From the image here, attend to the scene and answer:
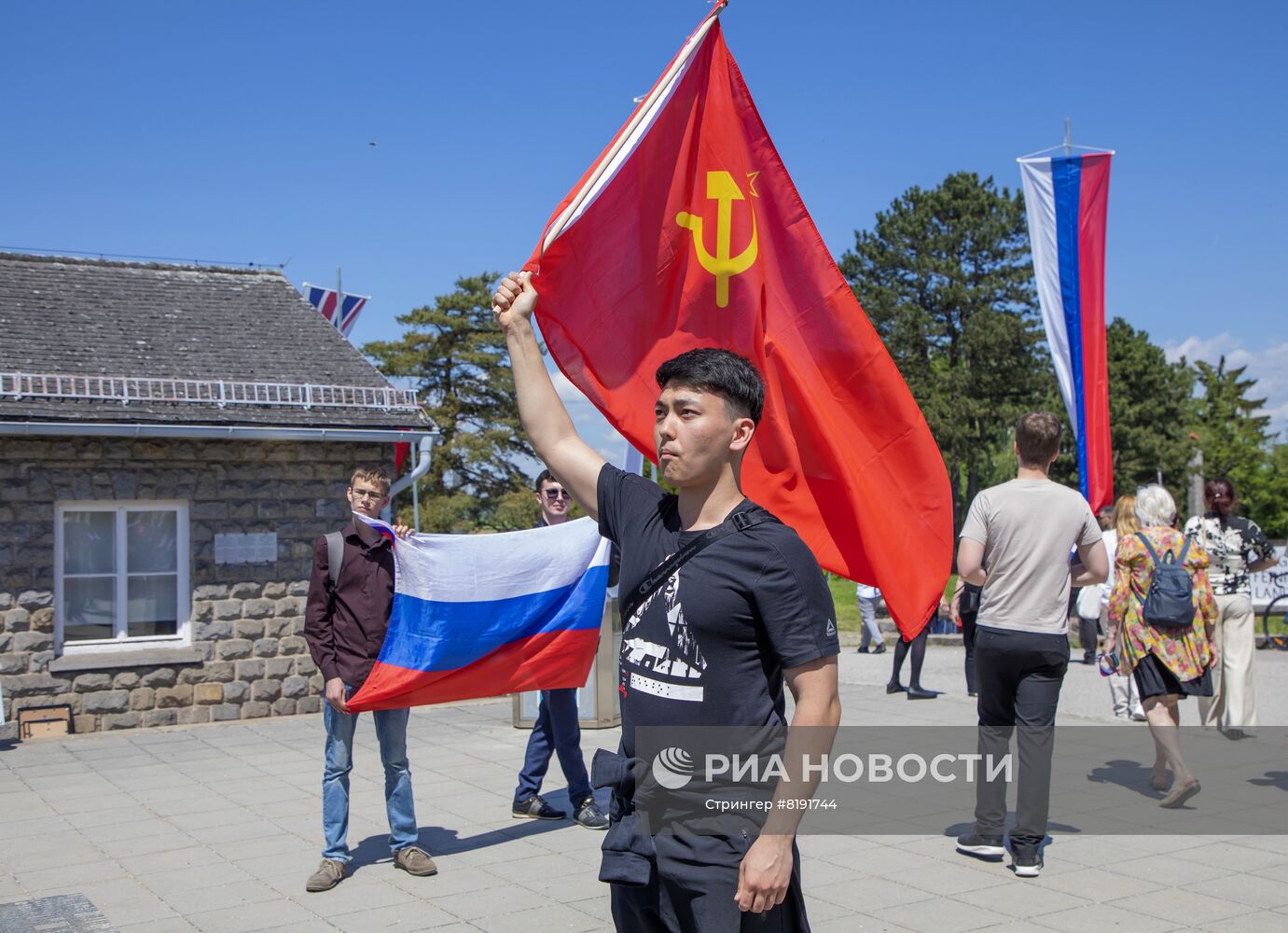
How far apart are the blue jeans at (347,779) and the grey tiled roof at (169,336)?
6896 mm

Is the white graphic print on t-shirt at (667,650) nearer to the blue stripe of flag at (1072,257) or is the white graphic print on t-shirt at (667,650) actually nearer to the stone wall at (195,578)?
the blue stripe of flag at (1072,257)

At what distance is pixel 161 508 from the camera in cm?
1273

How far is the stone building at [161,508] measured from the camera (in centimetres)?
1202

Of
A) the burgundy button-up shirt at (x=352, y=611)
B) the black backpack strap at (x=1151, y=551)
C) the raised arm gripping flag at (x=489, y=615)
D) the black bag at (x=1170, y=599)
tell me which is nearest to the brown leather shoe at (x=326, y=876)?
the raised arm gripping flag at (x=489, y=615)

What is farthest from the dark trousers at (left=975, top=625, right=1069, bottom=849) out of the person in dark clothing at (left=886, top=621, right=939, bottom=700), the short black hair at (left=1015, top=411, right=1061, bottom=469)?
the person in dark clothing at (left=886, top=621, right=939, bottom=700)

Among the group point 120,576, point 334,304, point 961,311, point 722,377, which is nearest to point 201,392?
point 120,576

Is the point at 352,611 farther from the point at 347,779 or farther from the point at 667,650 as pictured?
the point at 667,650

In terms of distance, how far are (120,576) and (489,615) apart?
6.80 m

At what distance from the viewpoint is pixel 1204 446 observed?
5900cm

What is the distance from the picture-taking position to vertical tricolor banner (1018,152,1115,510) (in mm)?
10031

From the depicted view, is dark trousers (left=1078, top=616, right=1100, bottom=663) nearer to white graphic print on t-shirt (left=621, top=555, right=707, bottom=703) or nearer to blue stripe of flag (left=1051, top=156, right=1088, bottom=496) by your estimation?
blue stripe of flag (left=1051, top=156, right=1088, bottom=496)

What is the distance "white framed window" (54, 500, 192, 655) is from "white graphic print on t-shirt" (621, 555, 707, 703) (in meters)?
10.6

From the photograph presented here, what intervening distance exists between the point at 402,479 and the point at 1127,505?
7.79 meters

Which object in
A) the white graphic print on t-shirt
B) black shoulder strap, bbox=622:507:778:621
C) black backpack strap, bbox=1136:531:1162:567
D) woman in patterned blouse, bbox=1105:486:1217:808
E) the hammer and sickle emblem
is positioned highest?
the hammer and sickle emblem
